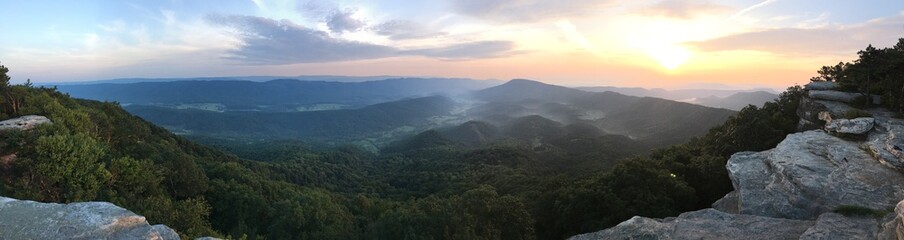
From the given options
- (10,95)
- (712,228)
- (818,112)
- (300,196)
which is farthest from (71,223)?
(818,112)

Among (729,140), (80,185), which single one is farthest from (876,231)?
(80,185)

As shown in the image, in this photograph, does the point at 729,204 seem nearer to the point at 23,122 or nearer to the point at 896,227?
the point at 896,227

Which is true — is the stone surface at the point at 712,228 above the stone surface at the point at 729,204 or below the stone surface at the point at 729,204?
above

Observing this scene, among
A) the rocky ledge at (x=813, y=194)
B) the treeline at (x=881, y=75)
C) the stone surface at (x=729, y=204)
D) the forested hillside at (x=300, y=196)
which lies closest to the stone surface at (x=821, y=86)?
the treeline at (x=881, y=75)

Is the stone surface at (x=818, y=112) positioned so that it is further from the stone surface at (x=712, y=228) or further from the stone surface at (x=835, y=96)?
the stone surface at (x=712, y=228)

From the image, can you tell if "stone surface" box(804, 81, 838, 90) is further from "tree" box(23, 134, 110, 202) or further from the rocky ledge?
"tree" box(23, 134, 110, 202)
